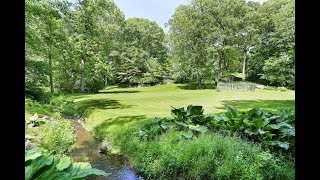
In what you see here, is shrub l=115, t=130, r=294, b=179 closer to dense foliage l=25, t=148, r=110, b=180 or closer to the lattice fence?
Answer: dense foliage l=25, t=148, r=110, b=180

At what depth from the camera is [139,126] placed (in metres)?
9.90

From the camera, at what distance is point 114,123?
11.8 meters

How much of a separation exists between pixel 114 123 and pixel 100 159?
3303mm

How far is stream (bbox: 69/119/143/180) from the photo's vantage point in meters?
7.31

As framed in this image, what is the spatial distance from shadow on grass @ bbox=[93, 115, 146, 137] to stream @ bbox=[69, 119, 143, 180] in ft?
1.66

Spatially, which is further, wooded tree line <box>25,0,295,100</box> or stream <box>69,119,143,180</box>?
wooded tree line <box>25,0,295,100</box>

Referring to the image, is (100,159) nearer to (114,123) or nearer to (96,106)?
(114,123)

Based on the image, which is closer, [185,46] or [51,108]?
[51,108]

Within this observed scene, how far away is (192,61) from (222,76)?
495 centimetres

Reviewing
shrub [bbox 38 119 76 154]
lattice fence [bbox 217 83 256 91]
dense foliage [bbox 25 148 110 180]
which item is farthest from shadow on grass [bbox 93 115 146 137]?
lattice fence [bbox 217 83 256 91]

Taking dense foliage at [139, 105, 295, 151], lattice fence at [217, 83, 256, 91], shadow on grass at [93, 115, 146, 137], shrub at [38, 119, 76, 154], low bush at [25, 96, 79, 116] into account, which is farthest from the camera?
lattice fence at [217, 83, 256, 91]

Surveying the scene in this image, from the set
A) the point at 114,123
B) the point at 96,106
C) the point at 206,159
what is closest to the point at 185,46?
the point at 96,106
